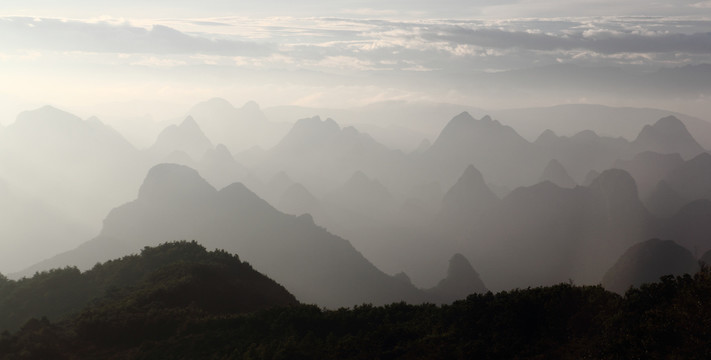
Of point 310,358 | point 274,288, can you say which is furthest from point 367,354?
point 274,288

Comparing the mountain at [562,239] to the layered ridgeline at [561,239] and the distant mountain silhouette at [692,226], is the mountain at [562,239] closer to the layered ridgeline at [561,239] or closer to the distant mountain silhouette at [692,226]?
the layered ridgeline at [561,239]

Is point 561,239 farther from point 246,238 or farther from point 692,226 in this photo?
point 246,238

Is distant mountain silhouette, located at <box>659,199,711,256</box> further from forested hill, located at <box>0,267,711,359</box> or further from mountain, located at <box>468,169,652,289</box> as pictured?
forested hill, located at <box>0,267,711,359</box>

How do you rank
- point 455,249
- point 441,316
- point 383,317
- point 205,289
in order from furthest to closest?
point 455,249
point 205,289
point 383,317
point 441,316

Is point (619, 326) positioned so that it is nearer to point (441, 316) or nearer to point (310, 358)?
point (441, 316)

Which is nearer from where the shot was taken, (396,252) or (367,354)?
(367,354)

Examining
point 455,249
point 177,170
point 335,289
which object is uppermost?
point 177,170

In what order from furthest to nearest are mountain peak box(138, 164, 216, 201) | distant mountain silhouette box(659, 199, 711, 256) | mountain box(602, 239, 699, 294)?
mountain peak box(138, 164, 216, 201)
distant mountain silhouette box(659, 199, 711, 256)
mountain box(602, 239, 699, 294)

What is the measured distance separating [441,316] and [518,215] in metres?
169

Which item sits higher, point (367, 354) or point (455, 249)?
point (367, 354)

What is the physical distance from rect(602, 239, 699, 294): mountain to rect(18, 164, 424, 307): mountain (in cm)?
4226

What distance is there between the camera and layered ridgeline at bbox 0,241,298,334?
4731 cm

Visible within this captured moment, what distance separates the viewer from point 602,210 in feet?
630

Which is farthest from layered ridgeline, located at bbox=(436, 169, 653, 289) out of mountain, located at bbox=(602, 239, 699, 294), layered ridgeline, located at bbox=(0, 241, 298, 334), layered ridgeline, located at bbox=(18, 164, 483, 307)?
layered ridgeline, located at bbox=(0, 241, 298, 334)
